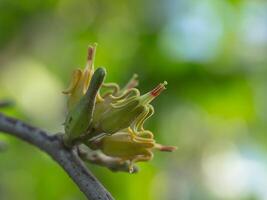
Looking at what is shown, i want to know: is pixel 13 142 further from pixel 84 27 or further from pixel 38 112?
pixel 84 27

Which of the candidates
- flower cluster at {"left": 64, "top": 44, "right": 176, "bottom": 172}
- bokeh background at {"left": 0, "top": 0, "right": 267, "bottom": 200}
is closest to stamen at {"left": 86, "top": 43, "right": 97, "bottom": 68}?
flower cluster at {"left": 64, "top": 44, "right": 176, "bottom": 172}

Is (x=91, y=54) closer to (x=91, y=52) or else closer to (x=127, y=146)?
(x=91, y=52)

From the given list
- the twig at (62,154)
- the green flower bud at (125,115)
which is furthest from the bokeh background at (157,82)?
the green flower bud at (125,115)

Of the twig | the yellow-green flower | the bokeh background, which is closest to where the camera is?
the twig

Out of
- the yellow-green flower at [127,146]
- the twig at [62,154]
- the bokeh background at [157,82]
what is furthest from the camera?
the bokeh background at [157,82]

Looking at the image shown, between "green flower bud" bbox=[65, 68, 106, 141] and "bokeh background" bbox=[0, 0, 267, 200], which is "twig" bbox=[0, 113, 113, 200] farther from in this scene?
"bokeh background" bbox=[0, 0, 267, 200]

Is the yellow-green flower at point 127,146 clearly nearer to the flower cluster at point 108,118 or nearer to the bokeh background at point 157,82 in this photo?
the flower cluster at point 108,118
